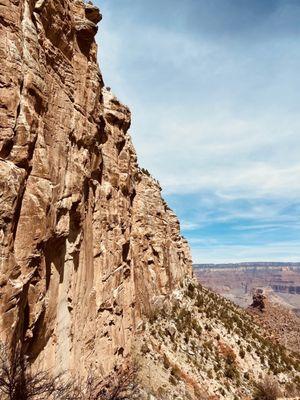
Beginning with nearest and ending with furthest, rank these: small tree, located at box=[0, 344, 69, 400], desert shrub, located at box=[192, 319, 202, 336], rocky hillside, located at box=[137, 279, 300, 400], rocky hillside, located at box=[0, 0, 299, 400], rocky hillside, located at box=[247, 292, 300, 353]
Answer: small tree, located at box=[0, 344, 69, 400] < rocky hillside, located at box=[0, 0, 299, 400] < rocky hillside, located at box=[137, 279, 300, 400] < desert shrub, located at box=[192, 319, 202, 336] < rocky hillside, located at box=[247, 292, 300, 353]

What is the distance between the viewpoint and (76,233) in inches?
779

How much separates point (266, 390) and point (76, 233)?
1186 inches

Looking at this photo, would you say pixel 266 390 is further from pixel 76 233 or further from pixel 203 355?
pixel 76 233

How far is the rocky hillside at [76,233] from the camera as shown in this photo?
1287cm

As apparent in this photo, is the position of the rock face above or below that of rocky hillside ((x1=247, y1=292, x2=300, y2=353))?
above

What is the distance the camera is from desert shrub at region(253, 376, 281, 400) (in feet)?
119

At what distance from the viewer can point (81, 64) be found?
818 inches

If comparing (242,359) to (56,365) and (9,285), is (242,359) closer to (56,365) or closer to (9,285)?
(56,365)

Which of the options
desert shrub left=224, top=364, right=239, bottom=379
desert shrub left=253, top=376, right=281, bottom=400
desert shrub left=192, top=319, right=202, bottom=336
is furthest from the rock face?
desert shrub left=253, top=376, right=281, bottom=400

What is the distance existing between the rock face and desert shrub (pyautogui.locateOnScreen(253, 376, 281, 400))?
16.6m

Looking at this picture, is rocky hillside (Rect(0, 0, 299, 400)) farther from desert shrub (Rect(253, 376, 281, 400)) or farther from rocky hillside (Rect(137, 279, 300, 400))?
desert shrub (Rect(253, 376, 281, 400))

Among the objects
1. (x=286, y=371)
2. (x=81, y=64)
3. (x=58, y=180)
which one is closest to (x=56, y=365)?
(x=58, y=180)

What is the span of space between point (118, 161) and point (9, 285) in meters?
19.6

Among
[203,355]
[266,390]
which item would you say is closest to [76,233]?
[203,355]
